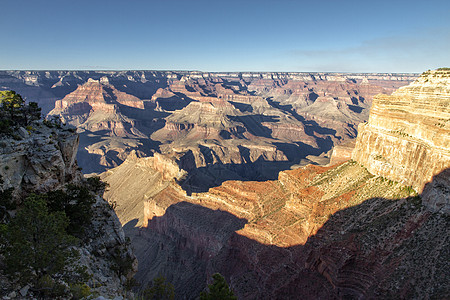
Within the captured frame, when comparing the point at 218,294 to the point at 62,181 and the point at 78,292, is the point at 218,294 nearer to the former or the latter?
the point at 78,292

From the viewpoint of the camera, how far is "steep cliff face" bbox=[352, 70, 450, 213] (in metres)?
28.2

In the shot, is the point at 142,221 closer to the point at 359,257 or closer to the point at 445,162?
the point at 359,257

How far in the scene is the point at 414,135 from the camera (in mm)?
32188

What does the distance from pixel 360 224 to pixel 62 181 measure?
33876 mm

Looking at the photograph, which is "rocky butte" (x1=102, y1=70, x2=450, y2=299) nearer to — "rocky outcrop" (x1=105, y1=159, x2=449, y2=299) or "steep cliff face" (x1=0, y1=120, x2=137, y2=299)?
"rocky outcrop" (x1=105, y1=159, x2=449, y2=299)

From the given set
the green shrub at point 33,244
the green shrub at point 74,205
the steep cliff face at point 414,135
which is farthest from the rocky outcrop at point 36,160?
the steep cliff face at point 414,135

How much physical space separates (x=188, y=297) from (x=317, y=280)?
26.0 metres

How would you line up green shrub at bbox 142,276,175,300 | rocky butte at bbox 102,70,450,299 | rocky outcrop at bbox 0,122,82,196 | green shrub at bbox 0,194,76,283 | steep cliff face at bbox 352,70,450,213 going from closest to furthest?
green shrub at bbox 0,194,76,283
rocky outcrop at bbox 0,122,82,196
green shrub at bbox 142,276,175,300
rocky butte at bbox 102,70,450,299
steep cliff face at bbox 352,70,450,213

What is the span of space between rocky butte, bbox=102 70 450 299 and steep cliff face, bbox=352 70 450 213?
0.13 metres

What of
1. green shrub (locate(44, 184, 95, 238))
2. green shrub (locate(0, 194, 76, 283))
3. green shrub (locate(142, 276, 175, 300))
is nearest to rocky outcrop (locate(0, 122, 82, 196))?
green shrub (locate(44, 184, 95, 238))

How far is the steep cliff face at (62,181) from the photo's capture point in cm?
2292

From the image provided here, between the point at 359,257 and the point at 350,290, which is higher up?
the point at 359,257

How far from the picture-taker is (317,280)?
32375 mm

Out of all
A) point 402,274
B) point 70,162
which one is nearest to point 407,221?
A: point 402,274
